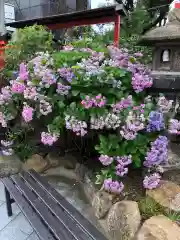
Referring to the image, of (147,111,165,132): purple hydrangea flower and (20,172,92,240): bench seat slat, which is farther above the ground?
(147,111,165,132): purple hydrangea flower

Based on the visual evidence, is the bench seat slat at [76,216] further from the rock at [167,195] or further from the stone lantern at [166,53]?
the stone lantern at [166,53]

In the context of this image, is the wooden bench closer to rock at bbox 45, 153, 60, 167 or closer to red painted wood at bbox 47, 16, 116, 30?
rock at bbox 45, 153, 60, 167

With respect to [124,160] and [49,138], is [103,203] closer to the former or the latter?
[124,160]

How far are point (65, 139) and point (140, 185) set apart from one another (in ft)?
4.86

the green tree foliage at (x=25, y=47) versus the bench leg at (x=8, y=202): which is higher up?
the green tree foliage at (x=25, y=47)

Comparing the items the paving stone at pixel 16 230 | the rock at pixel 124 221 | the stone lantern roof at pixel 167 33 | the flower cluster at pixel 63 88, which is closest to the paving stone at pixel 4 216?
the paving stone at pixel 16 230

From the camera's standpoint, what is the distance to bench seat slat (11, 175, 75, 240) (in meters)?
1.73

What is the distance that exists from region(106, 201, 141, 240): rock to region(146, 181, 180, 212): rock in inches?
7.9

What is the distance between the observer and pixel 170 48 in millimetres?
2510

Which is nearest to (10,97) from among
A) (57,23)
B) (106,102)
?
(106,102)

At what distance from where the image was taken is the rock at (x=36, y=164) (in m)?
3.22

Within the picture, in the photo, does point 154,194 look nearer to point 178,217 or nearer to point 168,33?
point 178,217

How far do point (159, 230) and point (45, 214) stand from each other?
940mm

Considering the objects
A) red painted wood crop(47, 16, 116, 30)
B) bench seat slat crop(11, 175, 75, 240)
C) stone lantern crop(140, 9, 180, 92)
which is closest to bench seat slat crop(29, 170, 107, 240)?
bench seat slat crop(11, 175, 75, 240)
